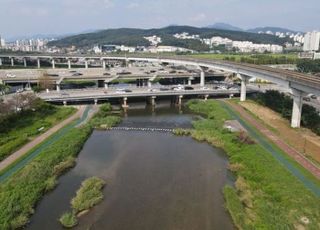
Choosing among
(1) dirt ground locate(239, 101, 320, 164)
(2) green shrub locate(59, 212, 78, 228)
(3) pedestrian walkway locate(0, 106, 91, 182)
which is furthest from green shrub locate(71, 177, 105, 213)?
(1) dirt ground locate(239, 101, 320, 164)

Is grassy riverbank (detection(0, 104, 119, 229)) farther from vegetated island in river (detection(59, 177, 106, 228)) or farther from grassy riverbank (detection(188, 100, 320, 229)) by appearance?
grassy riverbank (detection(188, 100, 320, 229))

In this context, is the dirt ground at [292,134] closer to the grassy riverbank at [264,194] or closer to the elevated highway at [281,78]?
the elevated highway at [281,78]

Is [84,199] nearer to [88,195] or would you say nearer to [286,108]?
[88,195]

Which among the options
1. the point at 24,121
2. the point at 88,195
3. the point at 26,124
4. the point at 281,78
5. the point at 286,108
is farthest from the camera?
the point at 286,108

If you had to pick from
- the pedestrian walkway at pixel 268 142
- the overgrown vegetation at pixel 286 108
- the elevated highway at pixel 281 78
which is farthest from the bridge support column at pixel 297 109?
the pedestrian walkway at pixel 268 142

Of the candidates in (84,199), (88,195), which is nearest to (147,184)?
(88,195)

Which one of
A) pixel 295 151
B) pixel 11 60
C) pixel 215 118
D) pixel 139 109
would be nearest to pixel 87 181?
pixel 295 151

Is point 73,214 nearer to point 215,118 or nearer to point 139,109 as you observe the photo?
point 215,118
